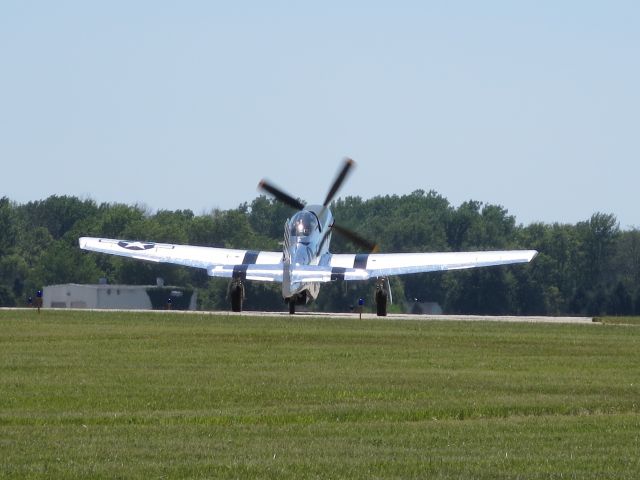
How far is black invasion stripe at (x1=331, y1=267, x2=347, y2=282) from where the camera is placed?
59566mm

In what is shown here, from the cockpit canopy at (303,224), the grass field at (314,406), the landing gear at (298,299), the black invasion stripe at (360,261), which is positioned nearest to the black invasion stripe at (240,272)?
the landing gear at (298,299)

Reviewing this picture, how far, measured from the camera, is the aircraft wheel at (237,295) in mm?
63812

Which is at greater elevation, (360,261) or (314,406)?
(360,261)

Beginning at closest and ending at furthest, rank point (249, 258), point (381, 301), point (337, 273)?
point (337, 273) → point (381, 301) → point (249, 258)

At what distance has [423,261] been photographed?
2606 inches

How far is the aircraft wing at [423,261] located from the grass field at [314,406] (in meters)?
20.8

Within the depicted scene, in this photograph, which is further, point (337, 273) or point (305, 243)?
point (305, 243)

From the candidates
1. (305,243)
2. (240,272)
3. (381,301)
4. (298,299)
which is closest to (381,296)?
(381,301)

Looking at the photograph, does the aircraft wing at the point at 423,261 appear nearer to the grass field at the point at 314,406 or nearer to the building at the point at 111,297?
the grass field at the point at 314,406

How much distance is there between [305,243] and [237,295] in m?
4.61

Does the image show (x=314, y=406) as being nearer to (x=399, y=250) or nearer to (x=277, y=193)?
(x=277, y=193)

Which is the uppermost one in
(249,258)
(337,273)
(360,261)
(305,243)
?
(305,243)

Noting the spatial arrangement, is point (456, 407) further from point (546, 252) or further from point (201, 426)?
point (546, 252)

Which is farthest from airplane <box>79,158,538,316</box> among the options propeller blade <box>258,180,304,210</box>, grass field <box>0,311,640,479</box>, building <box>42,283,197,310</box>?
building <box>42,283,197,310</box>
